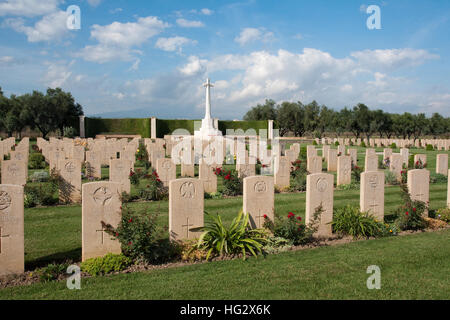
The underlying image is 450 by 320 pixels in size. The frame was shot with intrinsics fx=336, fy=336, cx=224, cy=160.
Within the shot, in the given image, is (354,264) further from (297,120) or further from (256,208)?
(297,120)

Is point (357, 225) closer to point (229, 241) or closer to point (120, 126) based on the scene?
point (229, 241)

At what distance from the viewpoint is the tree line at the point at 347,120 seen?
190 ft

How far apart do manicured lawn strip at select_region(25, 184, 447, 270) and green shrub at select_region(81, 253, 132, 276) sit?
0.63m

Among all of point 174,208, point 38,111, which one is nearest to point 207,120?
point 38,111

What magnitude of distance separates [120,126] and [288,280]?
139ft

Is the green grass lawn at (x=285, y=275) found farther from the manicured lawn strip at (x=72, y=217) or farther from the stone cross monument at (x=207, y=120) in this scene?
the stone cross monument at (x=207, y=120)

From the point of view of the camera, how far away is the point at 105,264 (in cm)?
526

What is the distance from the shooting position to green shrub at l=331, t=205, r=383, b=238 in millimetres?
7004

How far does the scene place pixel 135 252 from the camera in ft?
18.0

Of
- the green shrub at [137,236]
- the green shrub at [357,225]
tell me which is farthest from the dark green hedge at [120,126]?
the green shrub at [137,236]

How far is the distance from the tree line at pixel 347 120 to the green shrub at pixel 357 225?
4947 cm

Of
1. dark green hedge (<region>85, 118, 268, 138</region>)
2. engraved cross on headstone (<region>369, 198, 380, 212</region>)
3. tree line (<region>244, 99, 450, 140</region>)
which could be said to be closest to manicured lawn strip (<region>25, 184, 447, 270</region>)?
engraved cross on headstone (<region>369, 198, 380, 212</region>)

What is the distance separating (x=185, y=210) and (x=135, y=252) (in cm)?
117

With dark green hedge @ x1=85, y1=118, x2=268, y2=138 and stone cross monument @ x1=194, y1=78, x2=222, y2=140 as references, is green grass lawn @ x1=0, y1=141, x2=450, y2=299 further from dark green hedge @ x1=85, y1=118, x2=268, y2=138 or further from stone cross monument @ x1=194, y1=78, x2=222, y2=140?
dark green hedge @ x1=85, y1=118, x2=268, y2=138
